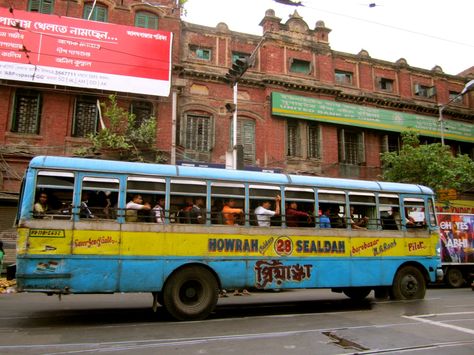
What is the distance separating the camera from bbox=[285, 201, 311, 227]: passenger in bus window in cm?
958

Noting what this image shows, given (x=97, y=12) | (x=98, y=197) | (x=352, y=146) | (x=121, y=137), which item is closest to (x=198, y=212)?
(x=98, y=197)

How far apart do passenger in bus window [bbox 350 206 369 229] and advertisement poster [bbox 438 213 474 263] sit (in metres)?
8.03

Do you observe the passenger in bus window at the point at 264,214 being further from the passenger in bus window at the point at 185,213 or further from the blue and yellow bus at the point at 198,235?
the passenger in bus window at the point at 185,213

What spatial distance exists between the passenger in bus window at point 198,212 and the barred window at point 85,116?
12.2m

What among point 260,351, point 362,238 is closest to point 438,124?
point 362,238

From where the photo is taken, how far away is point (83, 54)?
18.4 meters

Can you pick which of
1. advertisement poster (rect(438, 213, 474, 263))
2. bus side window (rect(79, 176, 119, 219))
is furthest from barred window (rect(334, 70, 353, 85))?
bus side window (rect(79, 176, 119, 219))

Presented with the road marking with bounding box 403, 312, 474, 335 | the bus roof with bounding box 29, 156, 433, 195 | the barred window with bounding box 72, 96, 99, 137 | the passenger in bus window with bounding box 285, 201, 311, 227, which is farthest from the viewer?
the barred window with bounding box 72, 96, 99, 137

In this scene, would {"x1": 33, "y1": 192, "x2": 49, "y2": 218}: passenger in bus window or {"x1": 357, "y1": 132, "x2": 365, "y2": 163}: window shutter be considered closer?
{"x1": 33, "y1": 192, "x2": 49, "y2": 218}: passenger in bus window

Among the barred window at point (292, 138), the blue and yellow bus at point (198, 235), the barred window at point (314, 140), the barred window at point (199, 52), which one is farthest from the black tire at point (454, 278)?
the barred window at point (199, 52)

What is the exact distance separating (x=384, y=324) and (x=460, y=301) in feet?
15.7

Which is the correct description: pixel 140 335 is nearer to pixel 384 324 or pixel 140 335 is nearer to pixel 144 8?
pixel 384 324

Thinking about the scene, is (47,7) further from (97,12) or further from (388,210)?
(388,210)

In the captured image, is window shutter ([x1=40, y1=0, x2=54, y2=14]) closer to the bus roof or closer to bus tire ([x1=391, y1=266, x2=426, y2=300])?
the bus roof
